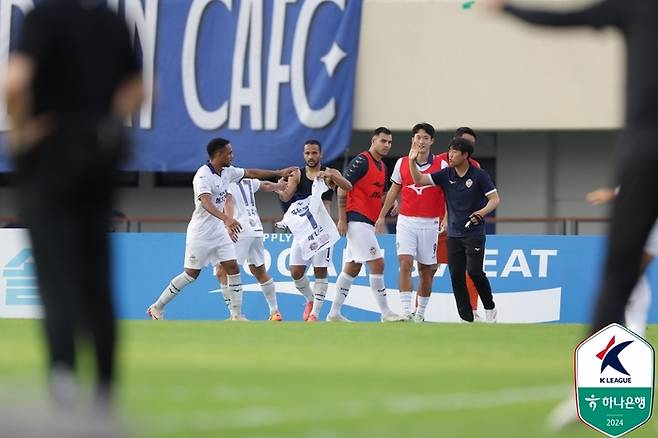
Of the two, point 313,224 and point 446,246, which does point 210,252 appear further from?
point 446,246

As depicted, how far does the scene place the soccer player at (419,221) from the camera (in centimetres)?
1927

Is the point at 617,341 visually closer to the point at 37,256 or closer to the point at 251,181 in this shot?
the point at 37,256

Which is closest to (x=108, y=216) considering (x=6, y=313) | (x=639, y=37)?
(x=639, y=37)

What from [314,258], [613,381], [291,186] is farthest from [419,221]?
[613,381]

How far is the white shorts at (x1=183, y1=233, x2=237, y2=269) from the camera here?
63.3 feet

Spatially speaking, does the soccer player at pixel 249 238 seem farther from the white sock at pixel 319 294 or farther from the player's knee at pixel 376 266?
the player's knee at pixel 376 266

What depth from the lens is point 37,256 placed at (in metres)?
5.96

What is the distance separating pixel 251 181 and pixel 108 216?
14.5 metres

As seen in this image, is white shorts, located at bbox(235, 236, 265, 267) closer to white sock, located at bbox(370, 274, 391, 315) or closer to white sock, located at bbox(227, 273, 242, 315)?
white sock, located at bbox(227, 273, 242, 315)

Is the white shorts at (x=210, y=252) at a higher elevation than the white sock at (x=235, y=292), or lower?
higher

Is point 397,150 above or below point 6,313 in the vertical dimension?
above

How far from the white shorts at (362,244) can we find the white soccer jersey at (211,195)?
5.16 ft

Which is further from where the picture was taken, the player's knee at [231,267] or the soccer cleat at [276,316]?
the soccer cleat at [276,316]

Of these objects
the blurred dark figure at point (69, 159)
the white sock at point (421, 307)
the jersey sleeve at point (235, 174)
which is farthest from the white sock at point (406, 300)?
the blurred dark figure at point (69, 159)
